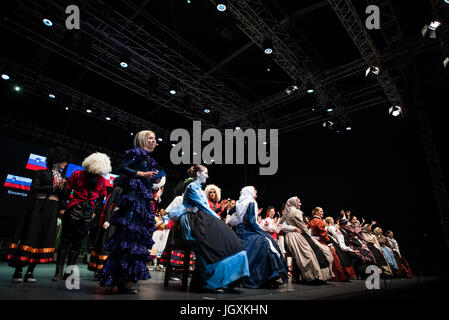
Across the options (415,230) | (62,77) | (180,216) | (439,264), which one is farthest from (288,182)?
(62,77)

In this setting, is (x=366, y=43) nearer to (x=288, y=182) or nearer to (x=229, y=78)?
(x=229, y=78)

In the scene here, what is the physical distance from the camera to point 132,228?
2.06 meters

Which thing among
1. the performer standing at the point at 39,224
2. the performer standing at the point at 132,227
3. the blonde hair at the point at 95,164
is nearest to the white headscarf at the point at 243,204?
the performer standing at the point at 132,227

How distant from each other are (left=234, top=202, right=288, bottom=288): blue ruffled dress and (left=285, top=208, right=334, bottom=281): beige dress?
63 cm

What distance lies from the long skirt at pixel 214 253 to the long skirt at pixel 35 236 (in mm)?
1460

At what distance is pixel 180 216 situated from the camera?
270 cm

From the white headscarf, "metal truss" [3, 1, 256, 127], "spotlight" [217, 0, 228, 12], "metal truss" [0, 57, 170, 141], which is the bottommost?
the white headscarf

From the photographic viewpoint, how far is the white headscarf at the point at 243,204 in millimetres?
3375

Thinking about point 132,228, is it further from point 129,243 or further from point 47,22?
point 47,22

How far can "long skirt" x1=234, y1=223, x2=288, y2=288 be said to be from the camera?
3.06 metres

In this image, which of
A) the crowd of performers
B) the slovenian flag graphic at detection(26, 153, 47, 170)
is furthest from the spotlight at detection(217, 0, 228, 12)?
the slovenian flag graphic at detection(26, 153, 47, 170)

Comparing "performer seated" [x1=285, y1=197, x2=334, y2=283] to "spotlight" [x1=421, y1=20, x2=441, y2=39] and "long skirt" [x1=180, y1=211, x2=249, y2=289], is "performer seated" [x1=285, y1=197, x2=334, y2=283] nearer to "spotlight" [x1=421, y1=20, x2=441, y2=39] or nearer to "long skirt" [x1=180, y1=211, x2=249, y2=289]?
"long skirt" [x1=180, y1=211, x2=249, y2=289]

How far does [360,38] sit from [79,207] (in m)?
6.54

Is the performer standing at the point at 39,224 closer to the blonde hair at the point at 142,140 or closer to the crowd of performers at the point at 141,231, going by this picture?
the crowd of performers at the point at 141,231
